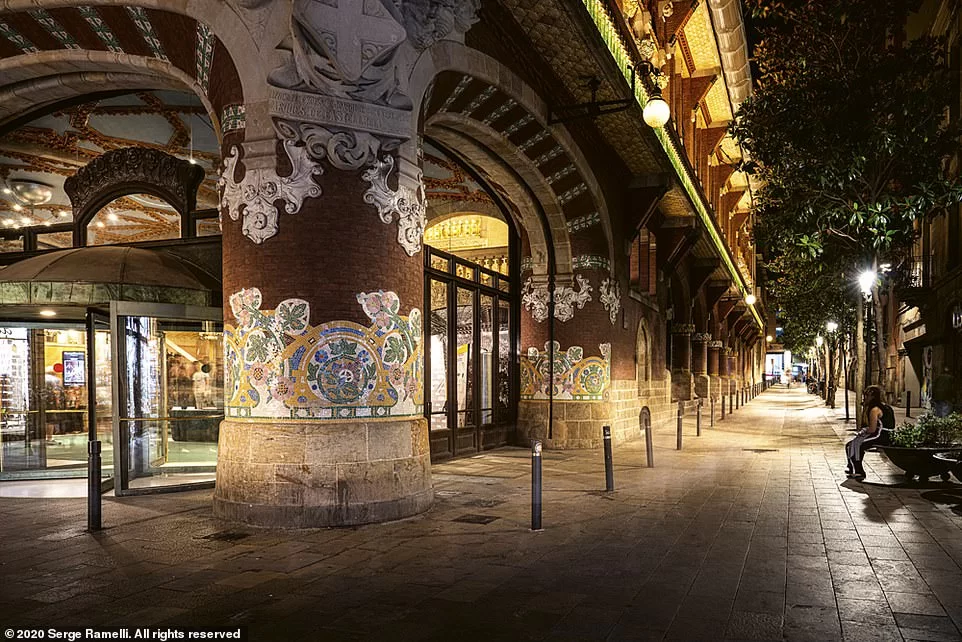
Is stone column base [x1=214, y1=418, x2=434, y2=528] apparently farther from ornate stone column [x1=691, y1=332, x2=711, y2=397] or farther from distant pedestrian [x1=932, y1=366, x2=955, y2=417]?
ornate stone column [x1=691, y1=332, x2=711, y2=397]

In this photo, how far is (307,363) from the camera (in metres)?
8.25

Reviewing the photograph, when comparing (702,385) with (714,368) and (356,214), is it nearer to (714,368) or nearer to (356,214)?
(714,368)

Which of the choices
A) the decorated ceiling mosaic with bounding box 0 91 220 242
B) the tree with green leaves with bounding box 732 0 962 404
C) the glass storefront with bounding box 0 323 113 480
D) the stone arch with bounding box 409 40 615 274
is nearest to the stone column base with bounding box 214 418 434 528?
the stone arch with bounding box 409 40 615 274

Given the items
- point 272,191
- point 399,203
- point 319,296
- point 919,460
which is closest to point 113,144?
point 272,191

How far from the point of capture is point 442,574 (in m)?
6.02

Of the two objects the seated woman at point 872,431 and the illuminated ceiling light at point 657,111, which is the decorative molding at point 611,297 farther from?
the seated woman at point 872,431

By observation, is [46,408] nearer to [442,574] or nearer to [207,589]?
[207,589]

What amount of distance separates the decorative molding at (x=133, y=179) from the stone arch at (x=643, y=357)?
1171cm

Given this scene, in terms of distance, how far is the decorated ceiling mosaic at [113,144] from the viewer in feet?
46.2

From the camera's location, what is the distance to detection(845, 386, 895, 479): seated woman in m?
11.3

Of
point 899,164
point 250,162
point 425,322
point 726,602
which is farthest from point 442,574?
point 899,164

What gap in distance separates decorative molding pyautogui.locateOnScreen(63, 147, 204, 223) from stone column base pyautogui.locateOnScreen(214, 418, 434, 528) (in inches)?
204

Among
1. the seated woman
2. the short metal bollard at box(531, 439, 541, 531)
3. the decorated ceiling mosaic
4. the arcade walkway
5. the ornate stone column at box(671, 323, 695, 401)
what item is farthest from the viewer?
the ornate stone column at box(671, 323, 695, 401)

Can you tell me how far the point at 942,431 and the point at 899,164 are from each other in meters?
6.71
